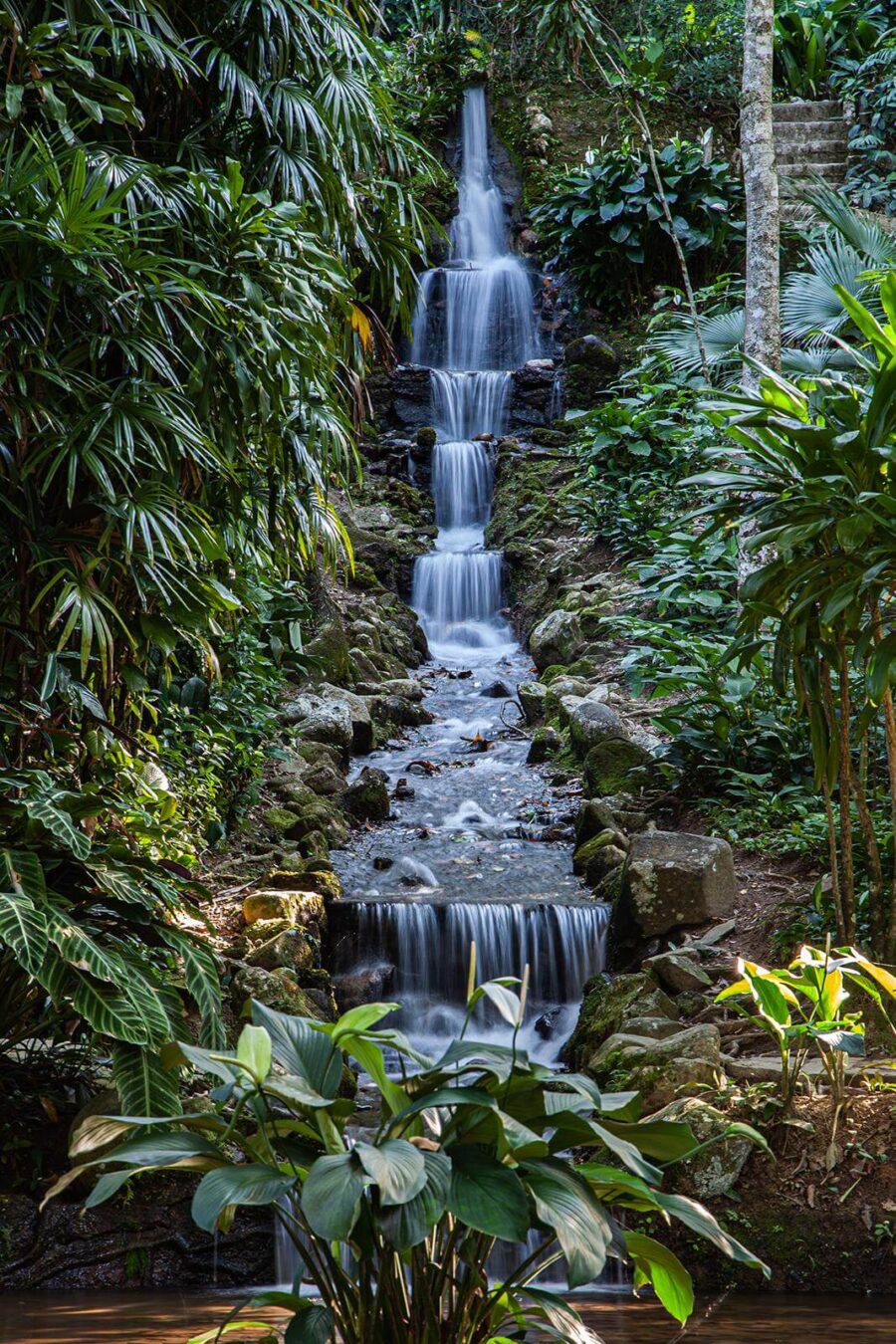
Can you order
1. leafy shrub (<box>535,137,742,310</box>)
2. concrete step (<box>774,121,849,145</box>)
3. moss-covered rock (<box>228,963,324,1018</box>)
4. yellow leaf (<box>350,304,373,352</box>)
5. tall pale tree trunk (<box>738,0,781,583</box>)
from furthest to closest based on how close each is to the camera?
concrete step (<box>774,121,849,145</box>)
leafy shrub (<box>535,137,742,310</box>)
tall pale tree trunk (<box>738,0,781,583</box>)
yellow leaf (<box>350,304,373,352</box>)
moss-covered rock (<box>228,963,324,1018</box>)

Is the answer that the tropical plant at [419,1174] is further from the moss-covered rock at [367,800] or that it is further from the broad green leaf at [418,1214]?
the moss-covered rock at [367,800]

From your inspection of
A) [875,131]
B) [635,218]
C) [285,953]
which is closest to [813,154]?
[875,131]

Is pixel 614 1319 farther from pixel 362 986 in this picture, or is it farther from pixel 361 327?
pixel 361 327

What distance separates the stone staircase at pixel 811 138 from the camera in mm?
12445

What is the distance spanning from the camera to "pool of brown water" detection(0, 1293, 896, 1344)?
2.81 meters

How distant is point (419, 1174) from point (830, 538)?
8.38ft

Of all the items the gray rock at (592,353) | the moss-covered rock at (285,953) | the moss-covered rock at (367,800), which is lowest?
the moss-covered rock at (285,953)

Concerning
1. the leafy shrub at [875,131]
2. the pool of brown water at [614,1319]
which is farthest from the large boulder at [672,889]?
the leafy shrub at [875,131]

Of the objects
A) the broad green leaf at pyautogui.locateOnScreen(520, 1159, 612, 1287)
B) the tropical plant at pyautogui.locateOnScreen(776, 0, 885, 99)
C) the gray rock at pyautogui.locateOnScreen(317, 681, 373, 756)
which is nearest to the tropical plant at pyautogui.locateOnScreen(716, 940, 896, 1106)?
the broad green leaf at pyautogui.locateOnScreen(520, 1159, 612, 1287)

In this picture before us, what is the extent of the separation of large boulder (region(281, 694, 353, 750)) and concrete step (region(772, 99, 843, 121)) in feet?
32.6

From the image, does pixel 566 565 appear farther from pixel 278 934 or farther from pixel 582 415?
pixel 278 934

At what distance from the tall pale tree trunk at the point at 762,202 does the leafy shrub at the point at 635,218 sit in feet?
16.2

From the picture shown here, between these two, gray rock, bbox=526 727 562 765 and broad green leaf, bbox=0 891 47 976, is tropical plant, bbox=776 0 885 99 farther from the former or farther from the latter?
broad green leaf, bbox=0 891 47 976

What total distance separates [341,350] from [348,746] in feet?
9.85
